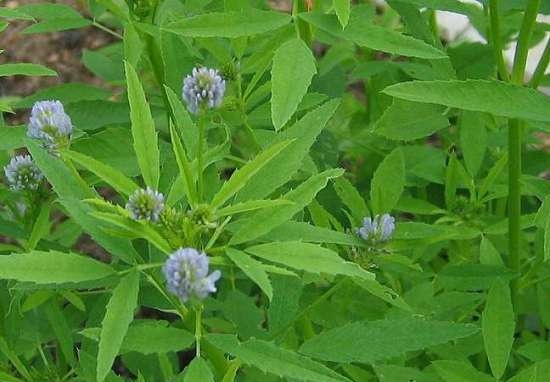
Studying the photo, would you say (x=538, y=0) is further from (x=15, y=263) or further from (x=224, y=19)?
(x=15, y=263)

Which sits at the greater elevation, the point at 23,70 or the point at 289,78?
the point at 289,78

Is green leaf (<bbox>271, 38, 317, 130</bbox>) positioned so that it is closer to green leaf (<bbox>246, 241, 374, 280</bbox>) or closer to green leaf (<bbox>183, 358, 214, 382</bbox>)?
green leaf (<bbox>246, 241, 374, 280</bbox>)

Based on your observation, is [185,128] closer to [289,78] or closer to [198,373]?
[289,78]

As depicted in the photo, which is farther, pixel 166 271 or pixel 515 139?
pixel 515 139

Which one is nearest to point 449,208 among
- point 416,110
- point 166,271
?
point 416,110

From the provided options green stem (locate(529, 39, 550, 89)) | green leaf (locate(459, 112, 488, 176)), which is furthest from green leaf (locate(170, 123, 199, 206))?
green leaf (locate(459, 112, 488, 176))

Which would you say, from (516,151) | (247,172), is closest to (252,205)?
(247,172)

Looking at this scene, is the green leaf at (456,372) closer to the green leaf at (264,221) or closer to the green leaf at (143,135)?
the green leaf at (264,221)

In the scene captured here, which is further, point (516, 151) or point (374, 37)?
point (516, 151)

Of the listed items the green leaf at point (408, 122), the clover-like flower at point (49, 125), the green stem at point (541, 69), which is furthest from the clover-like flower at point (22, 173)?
the green stem at point (541, 69)
